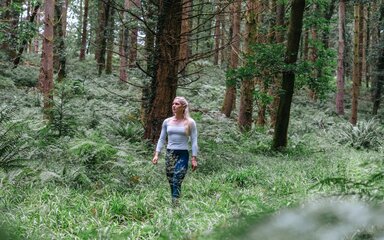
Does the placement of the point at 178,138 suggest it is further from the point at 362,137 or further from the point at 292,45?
the point at 362,137

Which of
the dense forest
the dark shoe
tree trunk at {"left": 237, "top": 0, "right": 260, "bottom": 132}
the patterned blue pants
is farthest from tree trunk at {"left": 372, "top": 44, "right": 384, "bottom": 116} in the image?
the dark shoe

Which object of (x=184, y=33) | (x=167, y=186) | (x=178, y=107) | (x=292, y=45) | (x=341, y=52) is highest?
(x=341, y=52)

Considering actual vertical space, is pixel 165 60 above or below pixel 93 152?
above

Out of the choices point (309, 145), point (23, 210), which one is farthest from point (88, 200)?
point (309, 145)

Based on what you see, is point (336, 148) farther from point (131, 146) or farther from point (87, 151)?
point (87, 151)

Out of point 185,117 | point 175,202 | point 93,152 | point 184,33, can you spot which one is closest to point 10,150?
point 93,152

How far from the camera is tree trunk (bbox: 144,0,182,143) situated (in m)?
9.84

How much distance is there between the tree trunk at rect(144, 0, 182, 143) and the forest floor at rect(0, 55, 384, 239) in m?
0.57

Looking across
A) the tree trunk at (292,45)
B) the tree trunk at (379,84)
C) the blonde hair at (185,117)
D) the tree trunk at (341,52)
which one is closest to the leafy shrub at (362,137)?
the tree trunk at (292,45)

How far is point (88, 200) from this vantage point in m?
6.27

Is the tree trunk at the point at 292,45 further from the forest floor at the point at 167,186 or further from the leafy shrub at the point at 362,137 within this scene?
the leafy shrub at the point at 362,137

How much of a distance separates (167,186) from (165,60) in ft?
11.1

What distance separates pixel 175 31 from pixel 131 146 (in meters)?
2.73

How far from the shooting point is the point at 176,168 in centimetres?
697
